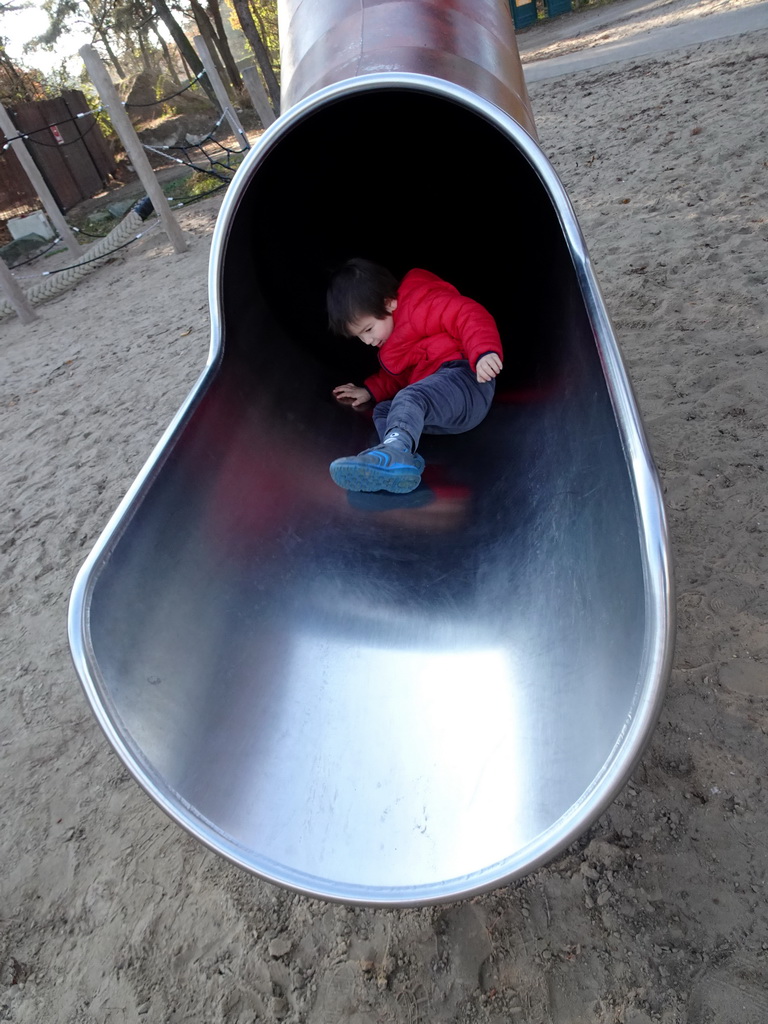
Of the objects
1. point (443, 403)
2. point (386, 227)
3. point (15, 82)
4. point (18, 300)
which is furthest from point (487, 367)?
point (15, 82)

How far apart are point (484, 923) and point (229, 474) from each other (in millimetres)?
1309

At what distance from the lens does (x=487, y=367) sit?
2223mm

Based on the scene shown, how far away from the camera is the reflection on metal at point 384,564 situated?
130cm

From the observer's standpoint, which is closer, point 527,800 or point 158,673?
point 527,800

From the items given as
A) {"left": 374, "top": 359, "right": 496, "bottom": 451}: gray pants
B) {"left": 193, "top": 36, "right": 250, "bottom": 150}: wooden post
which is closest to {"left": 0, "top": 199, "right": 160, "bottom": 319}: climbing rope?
{"left": 193, "top": 36, "right": 250, "bottom": 150}: wooden post

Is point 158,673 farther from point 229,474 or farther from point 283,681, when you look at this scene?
point 229,474

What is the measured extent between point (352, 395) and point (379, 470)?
0.81m

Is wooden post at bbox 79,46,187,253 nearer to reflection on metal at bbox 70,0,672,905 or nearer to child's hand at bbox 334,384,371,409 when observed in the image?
reflection on metal at bbox 70,0,672,905

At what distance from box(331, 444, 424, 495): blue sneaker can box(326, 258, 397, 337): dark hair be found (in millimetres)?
608

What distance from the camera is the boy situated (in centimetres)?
225

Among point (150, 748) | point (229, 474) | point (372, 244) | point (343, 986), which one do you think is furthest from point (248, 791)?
point (372, 244)

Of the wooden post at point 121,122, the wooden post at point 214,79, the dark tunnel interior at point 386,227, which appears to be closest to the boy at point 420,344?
the dark tunnel interior at point 386,227

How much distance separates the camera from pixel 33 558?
3.25 m

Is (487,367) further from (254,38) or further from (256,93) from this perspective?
(254,38)
